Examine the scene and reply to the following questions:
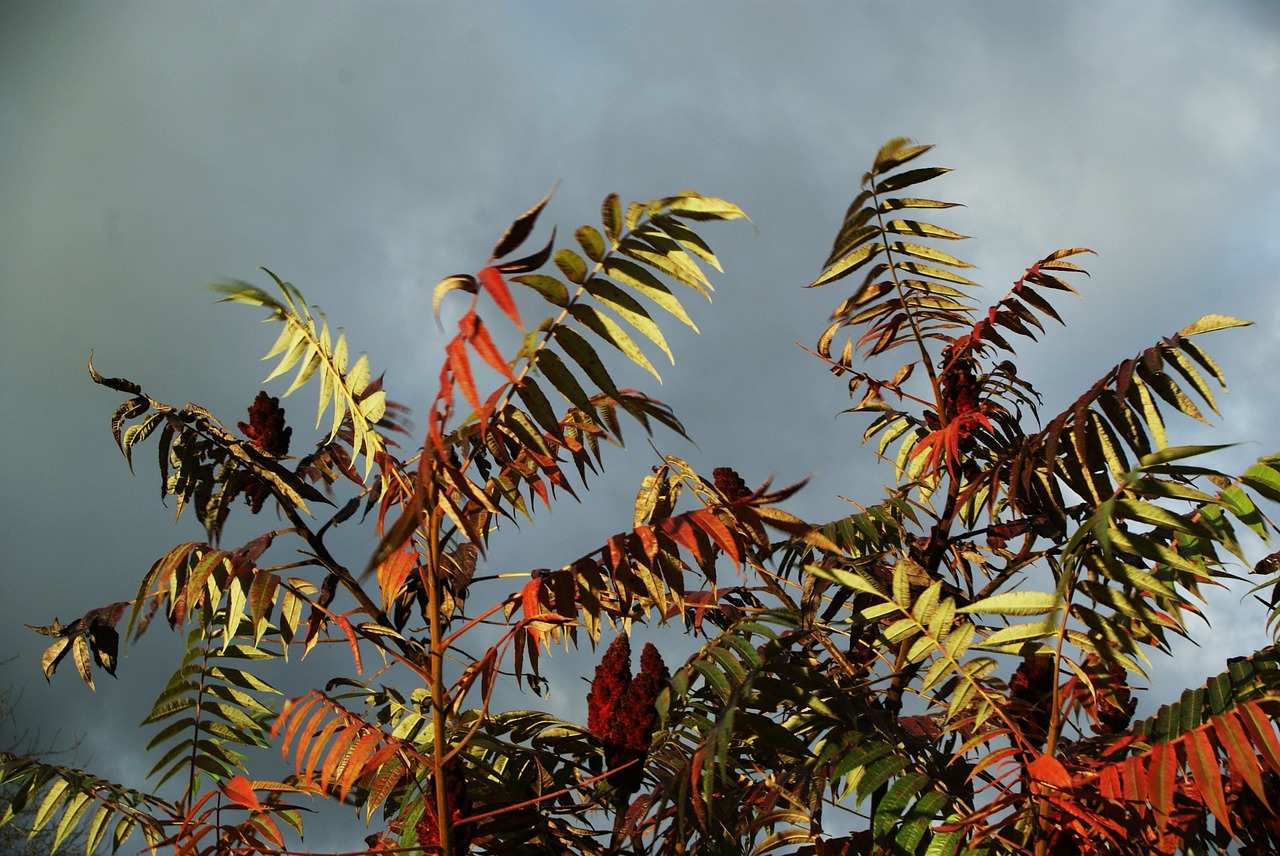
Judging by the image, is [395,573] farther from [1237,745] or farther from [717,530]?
[1237,745]

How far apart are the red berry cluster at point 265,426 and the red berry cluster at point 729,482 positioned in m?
1.45

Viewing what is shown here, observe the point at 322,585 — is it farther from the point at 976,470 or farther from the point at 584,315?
the point at 976,470

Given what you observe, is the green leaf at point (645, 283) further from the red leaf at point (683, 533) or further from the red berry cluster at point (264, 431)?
the red berry cluster at point (264, 431)

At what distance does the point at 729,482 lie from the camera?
12.5 feet

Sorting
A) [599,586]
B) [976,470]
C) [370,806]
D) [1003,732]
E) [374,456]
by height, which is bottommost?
[370,806]

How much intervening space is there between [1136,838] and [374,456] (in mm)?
2010

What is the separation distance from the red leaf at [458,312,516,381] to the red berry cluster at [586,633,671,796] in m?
1.16

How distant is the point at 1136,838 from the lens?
231 cm

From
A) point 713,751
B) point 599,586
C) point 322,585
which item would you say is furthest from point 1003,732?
point 322,585

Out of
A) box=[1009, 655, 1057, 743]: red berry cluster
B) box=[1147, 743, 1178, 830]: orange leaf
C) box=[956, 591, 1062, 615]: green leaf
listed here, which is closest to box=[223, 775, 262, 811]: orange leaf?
box=[956, 591, 1062, 615]: green leaf

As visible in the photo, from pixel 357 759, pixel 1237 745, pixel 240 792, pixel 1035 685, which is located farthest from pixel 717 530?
pixel 1035 685

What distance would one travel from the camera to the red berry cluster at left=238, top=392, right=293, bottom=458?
3.46 meters

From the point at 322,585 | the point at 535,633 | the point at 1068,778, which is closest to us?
the point at 1068,778

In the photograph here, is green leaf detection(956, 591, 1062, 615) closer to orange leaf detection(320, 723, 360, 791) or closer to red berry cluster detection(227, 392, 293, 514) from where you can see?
orange leaf detection(320, 723, 360, 791)
